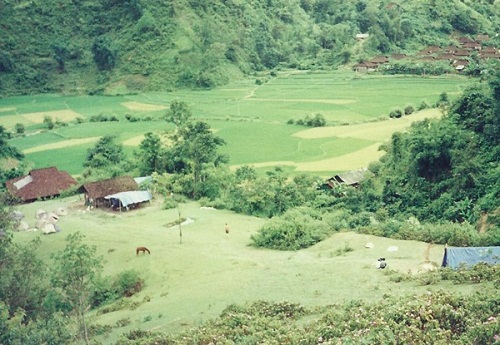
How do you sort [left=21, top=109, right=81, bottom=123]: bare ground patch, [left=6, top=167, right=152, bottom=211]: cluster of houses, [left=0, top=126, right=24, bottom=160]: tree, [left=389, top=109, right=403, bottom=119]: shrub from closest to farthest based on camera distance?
[left=6, top=167, right=152, bottom=211]: cluster of houses → [left=0, top=126, right=24, bottom=160]: tree → [left=389, top=109, right=403, bottom=119]: shrub → [left=21, top=109, right=81, bottom=123]: bare ground patch

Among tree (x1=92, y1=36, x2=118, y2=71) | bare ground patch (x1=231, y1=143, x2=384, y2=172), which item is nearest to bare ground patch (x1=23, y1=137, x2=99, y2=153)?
bare ground patch (x1=231, y1=143, x2=384, y2=172)

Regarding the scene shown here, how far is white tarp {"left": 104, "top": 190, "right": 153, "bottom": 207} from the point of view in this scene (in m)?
30.6

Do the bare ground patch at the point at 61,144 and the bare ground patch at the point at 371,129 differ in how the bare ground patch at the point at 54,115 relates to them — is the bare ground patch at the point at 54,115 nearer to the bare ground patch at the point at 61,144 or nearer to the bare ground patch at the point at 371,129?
the bare ground patch at the point at 61,144

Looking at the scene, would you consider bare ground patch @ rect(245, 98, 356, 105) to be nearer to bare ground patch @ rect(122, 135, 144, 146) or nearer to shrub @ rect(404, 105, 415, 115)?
shrub @ rect(404, 105, 415, 115)

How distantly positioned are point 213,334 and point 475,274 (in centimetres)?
677

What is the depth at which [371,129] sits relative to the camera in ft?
142

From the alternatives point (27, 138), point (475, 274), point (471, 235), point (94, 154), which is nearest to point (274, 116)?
point (94, 154)

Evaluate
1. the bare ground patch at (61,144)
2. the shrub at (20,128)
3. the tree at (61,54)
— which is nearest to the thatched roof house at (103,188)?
the bare ground patch at (61,144)

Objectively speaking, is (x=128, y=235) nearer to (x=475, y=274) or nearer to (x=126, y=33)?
(x=475, y=274)

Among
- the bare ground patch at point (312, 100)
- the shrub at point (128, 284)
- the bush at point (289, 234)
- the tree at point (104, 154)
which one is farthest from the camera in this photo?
the bare ground patch at point (312, 100)

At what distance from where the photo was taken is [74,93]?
64062mm

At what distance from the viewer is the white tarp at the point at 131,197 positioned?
30.6 meters

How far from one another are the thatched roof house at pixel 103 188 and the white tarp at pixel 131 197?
446 millimetres

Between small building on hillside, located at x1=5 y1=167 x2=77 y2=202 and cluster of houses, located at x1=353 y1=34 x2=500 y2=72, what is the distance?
1589 inches
